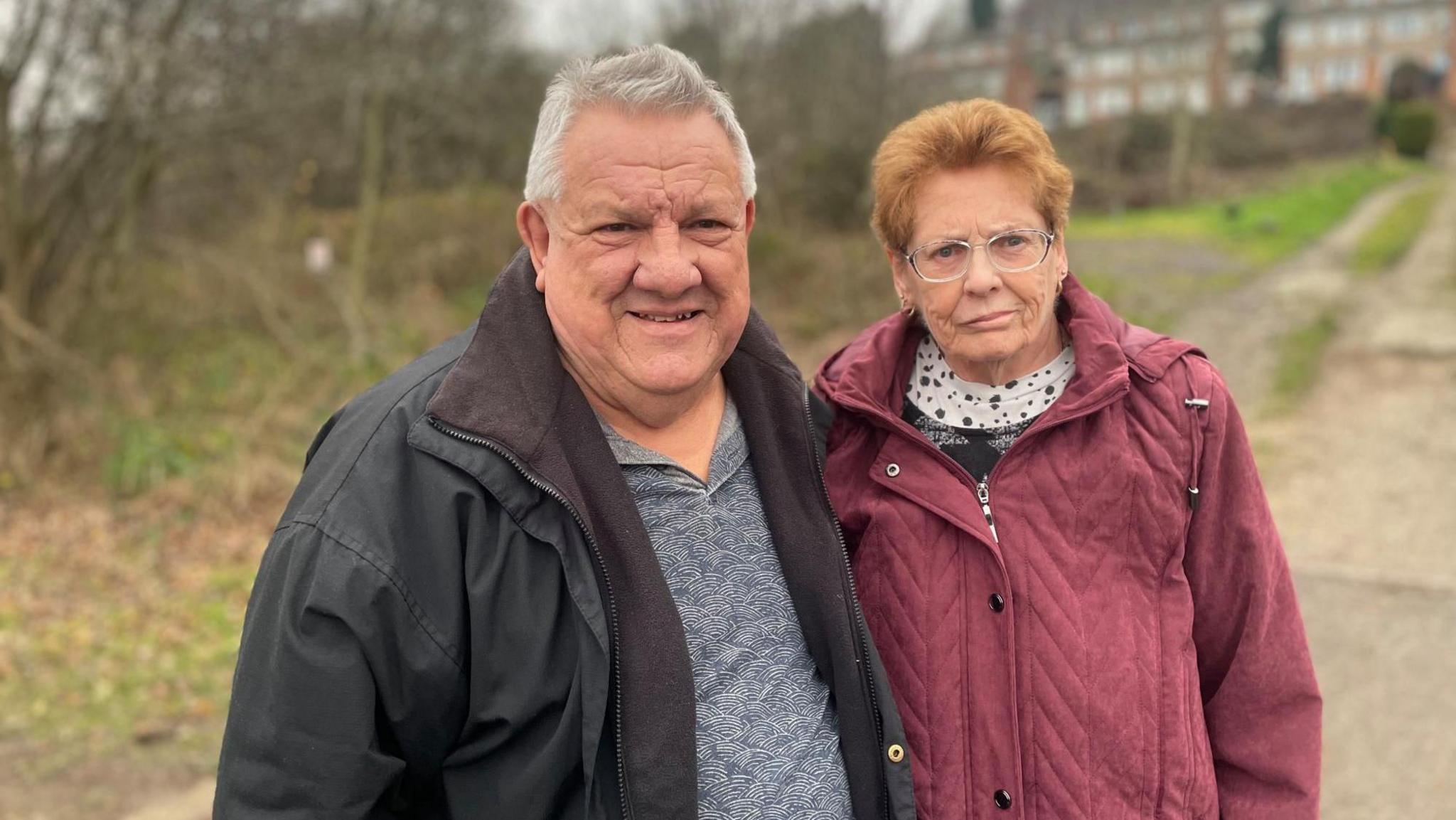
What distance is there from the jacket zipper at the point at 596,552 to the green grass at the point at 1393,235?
549 inches

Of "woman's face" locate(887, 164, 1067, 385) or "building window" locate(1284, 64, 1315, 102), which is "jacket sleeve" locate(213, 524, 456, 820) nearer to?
"woman's face" locate(887, 164, 1067, 385)

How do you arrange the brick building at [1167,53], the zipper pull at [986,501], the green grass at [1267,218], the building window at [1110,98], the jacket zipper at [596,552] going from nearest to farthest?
the jacket zipper at [596,552] → the zipper pull at [986,501] → the green grass at [1267,218] → the brick building at [1167,53] → the building window at [1110,98]

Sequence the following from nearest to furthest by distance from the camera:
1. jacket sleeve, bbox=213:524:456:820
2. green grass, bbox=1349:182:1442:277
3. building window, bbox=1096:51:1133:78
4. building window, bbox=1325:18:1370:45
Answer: jacket sleeve, bbox=213:524:456:820
green grass, bbox=1349:182:1442:277
building window, bbox=1096:51:1133:78
building window, bbox=1325:18:1370:45

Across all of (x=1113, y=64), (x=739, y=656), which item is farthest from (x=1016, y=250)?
(x=1113, y=64)

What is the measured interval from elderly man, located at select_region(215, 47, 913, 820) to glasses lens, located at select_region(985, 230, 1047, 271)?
18.1 inches

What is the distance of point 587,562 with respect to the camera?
5.91ft

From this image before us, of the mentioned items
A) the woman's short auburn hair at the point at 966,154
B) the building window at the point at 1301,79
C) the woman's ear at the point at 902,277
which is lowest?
the building window at the point at 1301,79

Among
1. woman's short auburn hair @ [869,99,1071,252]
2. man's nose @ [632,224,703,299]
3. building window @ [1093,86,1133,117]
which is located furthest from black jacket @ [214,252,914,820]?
building window @ [1093,86,1133,117]

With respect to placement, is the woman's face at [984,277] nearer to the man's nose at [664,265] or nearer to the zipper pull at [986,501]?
the zipper pull at [986,501]

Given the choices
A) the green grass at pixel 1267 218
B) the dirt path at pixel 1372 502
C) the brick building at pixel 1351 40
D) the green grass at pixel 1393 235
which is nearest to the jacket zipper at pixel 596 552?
the dirt path at pixel 1372 502

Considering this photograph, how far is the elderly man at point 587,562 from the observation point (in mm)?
1712

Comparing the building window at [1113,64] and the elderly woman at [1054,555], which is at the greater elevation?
the elderly woman at [1054,555]

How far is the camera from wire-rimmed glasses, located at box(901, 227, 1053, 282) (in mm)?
2143

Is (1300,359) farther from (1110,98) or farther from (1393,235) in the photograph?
(1110,98)
